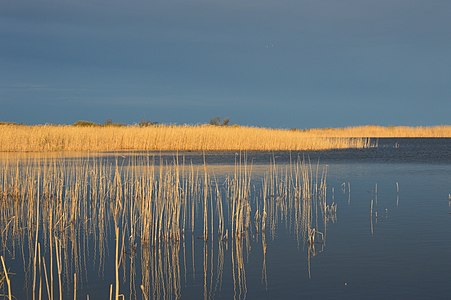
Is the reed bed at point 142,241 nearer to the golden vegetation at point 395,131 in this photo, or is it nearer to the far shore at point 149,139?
the far shore at point 149,139

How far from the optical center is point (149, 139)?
89.8 feet

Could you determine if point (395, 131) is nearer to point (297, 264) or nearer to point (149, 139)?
point (149, 139)

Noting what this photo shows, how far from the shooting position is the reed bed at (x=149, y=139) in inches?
993

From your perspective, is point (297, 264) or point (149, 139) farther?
point (149, 139)

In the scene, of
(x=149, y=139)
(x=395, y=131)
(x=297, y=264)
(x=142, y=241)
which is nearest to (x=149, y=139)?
(x=149, y=139)

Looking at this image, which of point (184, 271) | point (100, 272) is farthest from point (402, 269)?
point (100, 272)

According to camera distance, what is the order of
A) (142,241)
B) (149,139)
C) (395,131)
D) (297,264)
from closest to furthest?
(297,264) → (142,241) → (149,139) → (395,131)

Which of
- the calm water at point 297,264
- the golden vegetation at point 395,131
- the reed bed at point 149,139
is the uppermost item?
the golden vegetation at point 395,131

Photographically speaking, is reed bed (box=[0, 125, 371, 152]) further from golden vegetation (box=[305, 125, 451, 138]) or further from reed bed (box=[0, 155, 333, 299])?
golden vegetation (box=[305, 125, 451, 138])

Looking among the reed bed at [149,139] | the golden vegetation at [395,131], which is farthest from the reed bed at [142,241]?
the golden vegetation at [395,131]

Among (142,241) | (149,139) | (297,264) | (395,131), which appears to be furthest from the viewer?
(395,131)

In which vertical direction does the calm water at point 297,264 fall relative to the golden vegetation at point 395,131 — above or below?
below

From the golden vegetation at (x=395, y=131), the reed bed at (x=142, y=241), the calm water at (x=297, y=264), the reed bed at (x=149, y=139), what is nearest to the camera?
the calm water at (x=297, y=264)

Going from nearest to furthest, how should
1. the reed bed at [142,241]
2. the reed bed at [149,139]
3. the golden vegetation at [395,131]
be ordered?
the reed bed at [142,241], the reed bed at [149,139], the golden vegetation at [395,131]
